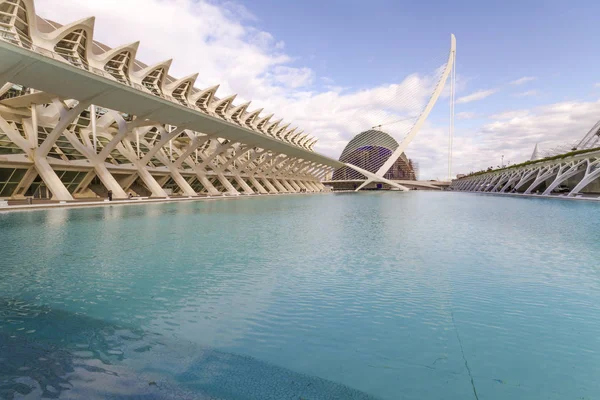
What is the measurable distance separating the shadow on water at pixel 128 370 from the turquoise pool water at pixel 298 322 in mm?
14

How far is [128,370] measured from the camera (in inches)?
104

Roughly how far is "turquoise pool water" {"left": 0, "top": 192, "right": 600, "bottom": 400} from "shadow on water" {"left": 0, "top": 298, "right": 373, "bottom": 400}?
1cm

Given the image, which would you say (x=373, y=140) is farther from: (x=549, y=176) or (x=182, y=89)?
(x=182, y=89)

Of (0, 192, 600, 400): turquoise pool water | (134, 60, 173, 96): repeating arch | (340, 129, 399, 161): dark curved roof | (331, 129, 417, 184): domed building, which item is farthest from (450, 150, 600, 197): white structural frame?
(340, 129, 399, 161): dark curved roof

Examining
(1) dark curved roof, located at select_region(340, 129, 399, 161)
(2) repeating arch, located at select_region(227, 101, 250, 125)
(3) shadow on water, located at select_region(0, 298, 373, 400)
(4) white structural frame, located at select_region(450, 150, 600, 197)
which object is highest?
(1) dark curved roof, located at select_region(340, 129, 399, 161)

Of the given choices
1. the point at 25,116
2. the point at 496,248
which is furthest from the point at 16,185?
the point at 496,248

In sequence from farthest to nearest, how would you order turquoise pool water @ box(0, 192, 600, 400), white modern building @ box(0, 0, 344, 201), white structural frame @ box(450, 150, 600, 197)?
white structural frame @ box(450, 150, 600, 197) < white modern building @ box(0, 0, 344, 201) < turquoise pool water @ box(0, 192, 600, 400)

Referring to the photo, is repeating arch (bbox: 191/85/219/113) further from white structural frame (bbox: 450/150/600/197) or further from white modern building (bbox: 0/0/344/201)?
white structural frame (bbox: 450/150/600/197)

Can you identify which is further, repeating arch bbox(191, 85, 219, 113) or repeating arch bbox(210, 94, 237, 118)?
repeating arch bbox(210, 94, 237, 118)

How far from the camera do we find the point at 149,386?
2441mm

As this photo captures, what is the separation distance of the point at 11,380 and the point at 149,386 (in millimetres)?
972

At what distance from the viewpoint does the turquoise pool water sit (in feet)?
8.29

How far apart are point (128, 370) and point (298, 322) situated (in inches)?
63.8

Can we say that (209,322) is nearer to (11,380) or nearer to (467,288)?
(11,380)
